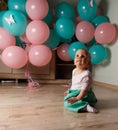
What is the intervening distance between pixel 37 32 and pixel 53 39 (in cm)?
31

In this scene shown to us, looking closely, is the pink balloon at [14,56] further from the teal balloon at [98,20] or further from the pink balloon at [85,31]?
the teal balloon at [98,20]

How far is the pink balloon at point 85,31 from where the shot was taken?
252 centimetres

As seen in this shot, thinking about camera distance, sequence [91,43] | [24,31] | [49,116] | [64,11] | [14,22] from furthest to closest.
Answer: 1. [91,43]
2. [64,11]
3. [24,31]
4. [14,22]
5. [49,116]

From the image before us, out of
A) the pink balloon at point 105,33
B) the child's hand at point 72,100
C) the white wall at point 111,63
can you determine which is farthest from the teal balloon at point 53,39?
the child's hand at point 72,100

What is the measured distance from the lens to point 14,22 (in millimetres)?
2316

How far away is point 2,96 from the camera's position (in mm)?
2014

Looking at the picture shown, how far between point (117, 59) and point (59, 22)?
2.75 ft

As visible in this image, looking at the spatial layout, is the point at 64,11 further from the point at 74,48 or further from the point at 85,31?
the point at 74,48

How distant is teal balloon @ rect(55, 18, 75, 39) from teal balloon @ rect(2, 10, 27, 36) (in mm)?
410

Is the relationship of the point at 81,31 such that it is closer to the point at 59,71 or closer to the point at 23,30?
the point at 23,30

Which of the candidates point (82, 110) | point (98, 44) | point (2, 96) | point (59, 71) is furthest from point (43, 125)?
point (59, 71)

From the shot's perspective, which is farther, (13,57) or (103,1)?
(103,1)

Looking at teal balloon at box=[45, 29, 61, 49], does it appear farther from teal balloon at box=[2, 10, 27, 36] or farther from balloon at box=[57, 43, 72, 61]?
teal balloon at box=[2, 10, 27, 36]

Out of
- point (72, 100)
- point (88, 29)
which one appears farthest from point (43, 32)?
point (72, 100)
